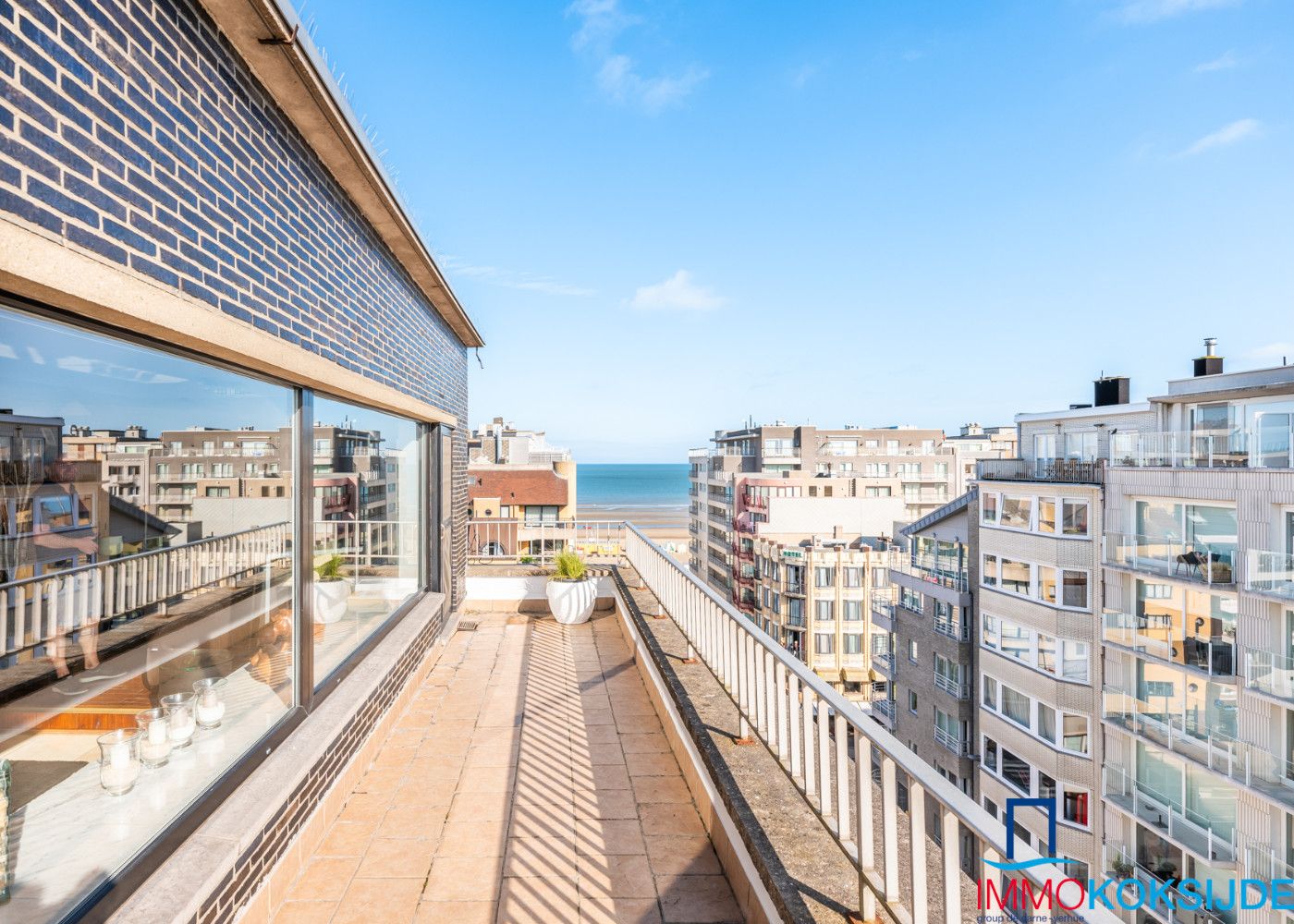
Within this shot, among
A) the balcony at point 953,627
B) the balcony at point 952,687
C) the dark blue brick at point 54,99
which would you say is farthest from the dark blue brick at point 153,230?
the balcony at point 952,687

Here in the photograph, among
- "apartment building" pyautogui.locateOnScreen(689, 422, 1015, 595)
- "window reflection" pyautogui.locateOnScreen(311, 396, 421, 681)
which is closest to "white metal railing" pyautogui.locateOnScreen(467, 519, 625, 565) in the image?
"window reflection" pyautogui.locateOnScreen(311, 396, 421, 681)

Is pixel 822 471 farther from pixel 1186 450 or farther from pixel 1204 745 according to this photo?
pixel 1204 745

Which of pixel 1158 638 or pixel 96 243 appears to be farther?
pixel 1158 638

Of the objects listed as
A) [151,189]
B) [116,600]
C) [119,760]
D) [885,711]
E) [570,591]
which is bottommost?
[885,711]

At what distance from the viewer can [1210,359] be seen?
679 inches

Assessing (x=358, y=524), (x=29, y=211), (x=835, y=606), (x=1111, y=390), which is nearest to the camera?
(x=29, y=211)

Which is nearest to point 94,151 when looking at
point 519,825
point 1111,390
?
point 519,825

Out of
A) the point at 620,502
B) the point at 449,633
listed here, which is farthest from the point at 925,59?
the point at 620,502

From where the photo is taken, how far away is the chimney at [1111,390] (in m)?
20.7

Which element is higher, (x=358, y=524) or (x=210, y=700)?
(x=358, y=524)

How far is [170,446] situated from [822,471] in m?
47.0

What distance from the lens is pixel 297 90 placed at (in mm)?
2453

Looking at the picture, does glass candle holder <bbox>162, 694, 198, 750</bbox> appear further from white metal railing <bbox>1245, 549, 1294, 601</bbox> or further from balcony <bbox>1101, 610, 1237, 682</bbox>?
balcony <bbox>1101, 610, 1237, 682</bbox>

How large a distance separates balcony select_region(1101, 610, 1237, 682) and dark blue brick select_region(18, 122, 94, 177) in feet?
55.9
